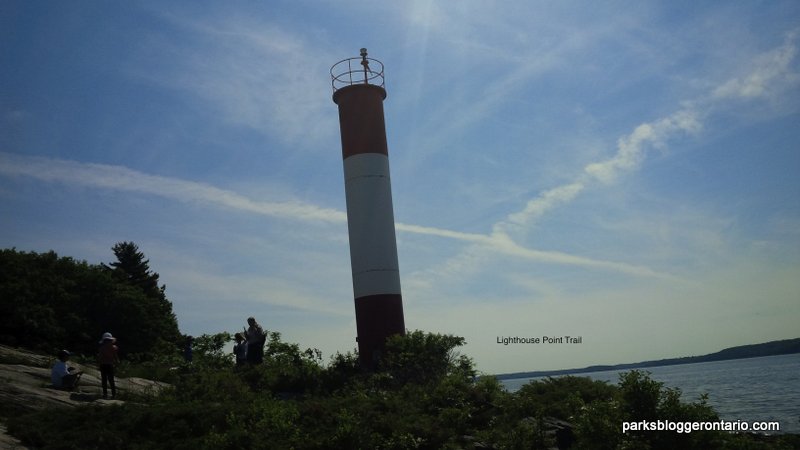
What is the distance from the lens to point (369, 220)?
24094 millimetres

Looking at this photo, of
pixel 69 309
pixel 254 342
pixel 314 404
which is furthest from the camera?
pixel 69 309

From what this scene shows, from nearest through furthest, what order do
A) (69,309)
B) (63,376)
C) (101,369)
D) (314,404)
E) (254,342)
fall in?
1. (314,404)
2. (63,376)
3. (101,369)
4. (254,342)
5. (69,309)

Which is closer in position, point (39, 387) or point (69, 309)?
point (39, 387)

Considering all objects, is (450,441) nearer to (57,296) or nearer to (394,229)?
(394,229)

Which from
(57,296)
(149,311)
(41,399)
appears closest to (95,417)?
(41,399)

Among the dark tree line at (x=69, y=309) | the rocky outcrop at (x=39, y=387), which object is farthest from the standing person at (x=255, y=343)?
the dark tree line at (x=69, y=309)

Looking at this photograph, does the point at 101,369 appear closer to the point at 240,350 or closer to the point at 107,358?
the point at 107,358

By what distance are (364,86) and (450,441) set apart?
17075 mm

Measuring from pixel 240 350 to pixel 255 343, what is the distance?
1323mm

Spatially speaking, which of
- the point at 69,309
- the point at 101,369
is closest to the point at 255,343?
the point at 101,369

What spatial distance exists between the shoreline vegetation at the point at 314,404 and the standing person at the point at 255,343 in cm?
82

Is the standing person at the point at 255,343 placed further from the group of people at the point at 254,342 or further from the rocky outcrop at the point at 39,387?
the rocky outcrop at the point at 39,387

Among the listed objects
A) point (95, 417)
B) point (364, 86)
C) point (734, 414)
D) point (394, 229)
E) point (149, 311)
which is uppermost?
point (364, 86)

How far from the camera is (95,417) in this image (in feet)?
42.4
